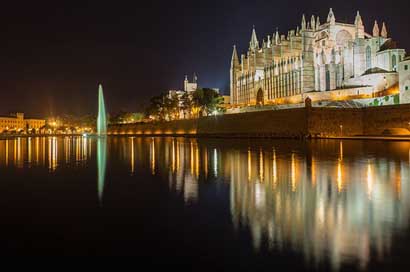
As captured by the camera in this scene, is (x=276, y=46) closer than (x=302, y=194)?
No

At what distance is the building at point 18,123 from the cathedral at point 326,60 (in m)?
88.4

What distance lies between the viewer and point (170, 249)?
4.84 meters

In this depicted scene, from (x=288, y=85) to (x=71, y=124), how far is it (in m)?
90.7

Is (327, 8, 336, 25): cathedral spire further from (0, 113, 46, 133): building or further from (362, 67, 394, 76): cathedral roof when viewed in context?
(0, 113, 46, 133): building

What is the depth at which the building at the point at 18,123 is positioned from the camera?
392ft

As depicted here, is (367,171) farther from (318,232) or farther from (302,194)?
(318,232)

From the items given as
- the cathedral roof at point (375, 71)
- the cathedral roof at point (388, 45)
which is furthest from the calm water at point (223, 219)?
the cathedral roof at point (388, 45)

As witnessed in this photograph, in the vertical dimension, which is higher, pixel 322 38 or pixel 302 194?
pixel 322 38

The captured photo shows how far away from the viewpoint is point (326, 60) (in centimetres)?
5662

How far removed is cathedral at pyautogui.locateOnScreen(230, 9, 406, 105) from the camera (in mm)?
50072

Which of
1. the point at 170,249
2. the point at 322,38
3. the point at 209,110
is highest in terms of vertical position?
the point at 322,38

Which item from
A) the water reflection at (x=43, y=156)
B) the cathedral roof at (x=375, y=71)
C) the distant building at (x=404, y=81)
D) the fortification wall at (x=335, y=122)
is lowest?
the water reflection at (x=43, y=156)

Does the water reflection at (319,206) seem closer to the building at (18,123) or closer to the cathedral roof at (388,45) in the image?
the cathedral roof at (388,45)

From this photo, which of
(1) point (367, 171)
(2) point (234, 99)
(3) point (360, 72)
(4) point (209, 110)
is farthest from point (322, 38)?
(1) point (367, 171)
